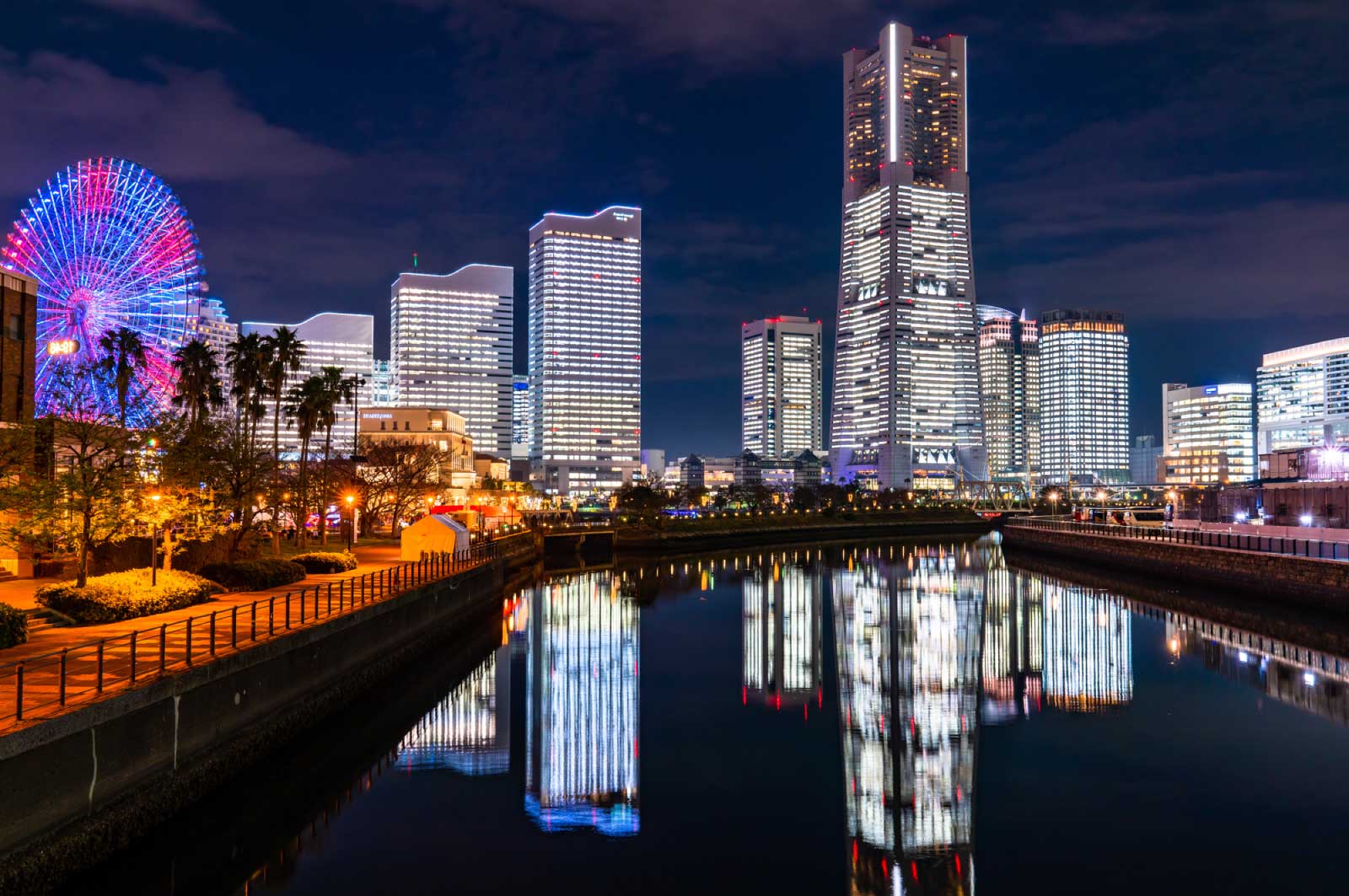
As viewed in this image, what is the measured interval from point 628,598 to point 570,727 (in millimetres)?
32709

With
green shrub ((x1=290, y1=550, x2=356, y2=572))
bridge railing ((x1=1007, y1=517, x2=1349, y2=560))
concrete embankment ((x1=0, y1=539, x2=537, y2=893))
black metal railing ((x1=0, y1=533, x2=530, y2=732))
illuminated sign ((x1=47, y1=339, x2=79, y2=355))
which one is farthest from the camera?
illuminated sign ((x1=47, y1=339, x2=79, y2=355))

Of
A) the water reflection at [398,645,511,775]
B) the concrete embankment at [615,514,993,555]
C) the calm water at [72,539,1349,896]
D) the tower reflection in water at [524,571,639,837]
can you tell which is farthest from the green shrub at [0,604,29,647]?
the concrete embankment at [615,514,993,555]

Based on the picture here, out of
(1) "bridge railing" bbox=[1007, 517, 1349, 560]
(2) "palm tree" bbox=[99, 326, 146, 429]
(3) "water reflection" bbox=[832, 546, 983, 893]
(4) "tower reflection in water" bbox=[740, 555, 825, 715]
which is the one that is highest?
(2) "palm tree" bbox=[99, 326, 146, 429]

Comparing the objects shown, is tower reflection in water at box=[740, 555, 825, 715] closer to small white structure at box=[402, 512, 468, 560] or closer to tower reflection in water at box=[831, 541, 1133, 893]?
tower reflection in water at box=[831, 541, 1133, 893]

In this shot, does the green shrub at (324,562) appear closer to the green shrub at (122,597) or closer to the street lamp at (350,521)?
the green shrub at (122,597)

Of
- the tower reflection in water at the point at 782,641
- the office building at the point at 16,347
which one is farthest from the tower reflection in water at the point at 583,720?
the office building at the point at 16,347

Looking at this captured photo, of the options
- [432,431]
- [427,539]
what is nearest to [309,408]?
[427,539]

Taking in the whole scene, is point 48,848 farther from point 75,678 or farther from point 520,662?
point 520,662

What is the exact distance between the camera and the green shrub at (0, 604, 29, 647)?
70.3ft

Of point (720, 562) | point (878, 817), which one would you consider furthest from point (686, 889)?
point (720, 562)

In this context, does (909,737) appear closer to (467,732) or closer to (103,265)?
(467,732)

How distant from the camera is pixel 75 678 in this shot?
1834 cm

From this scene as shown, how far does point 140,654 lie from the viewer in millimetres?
20938

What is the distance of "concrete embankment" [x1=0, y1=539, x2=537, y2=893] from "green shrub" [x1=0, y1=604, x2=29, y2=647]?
5470mm
